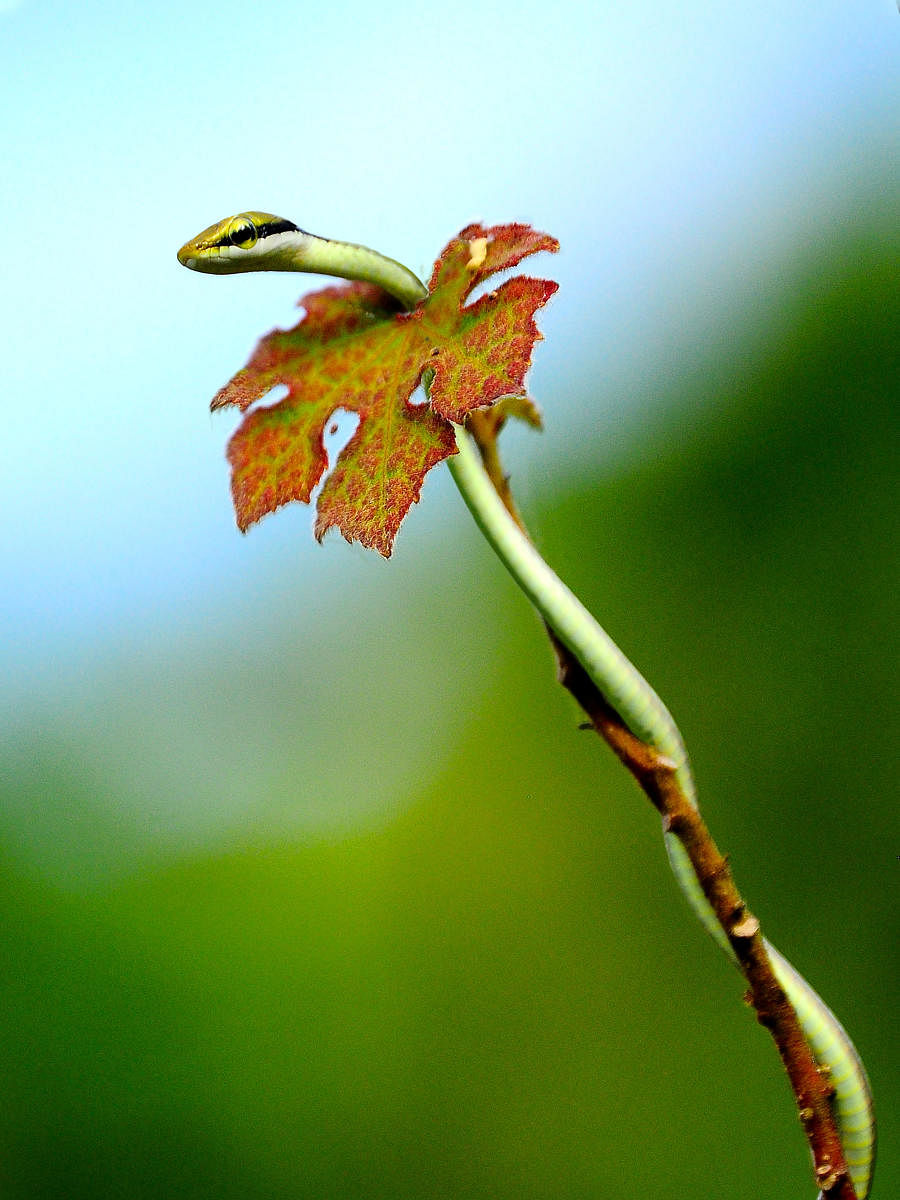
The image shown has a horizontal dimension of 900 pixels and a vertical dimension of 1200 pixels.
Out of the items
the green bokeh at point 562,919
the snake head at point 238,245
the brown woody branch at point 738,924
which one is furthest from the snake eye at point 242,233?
the green bokeh at point 562,919

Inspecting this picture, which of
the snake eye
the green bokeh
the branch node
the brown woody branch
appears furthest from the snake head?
the green bokeh

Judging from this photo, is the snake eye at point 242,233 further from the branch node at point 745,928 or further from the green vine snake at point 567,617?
the branch node at point 745,928

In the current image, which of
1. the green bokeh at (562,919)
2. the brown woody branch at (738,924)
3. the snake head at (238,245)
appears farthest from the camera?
the green bokeh at (562,919)

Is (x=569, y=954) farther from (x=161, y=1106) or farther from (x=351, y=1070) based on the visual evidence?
(x=161, y=1106)

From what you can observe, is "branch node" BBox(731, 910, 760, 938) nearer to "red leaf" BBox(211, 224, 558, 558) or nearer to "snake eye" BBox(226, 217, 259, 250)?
"red leaf" BBox(211, 224, 558, 558)

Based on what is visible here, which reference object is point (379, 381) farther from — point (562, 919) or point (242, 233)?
point (562, 919)
